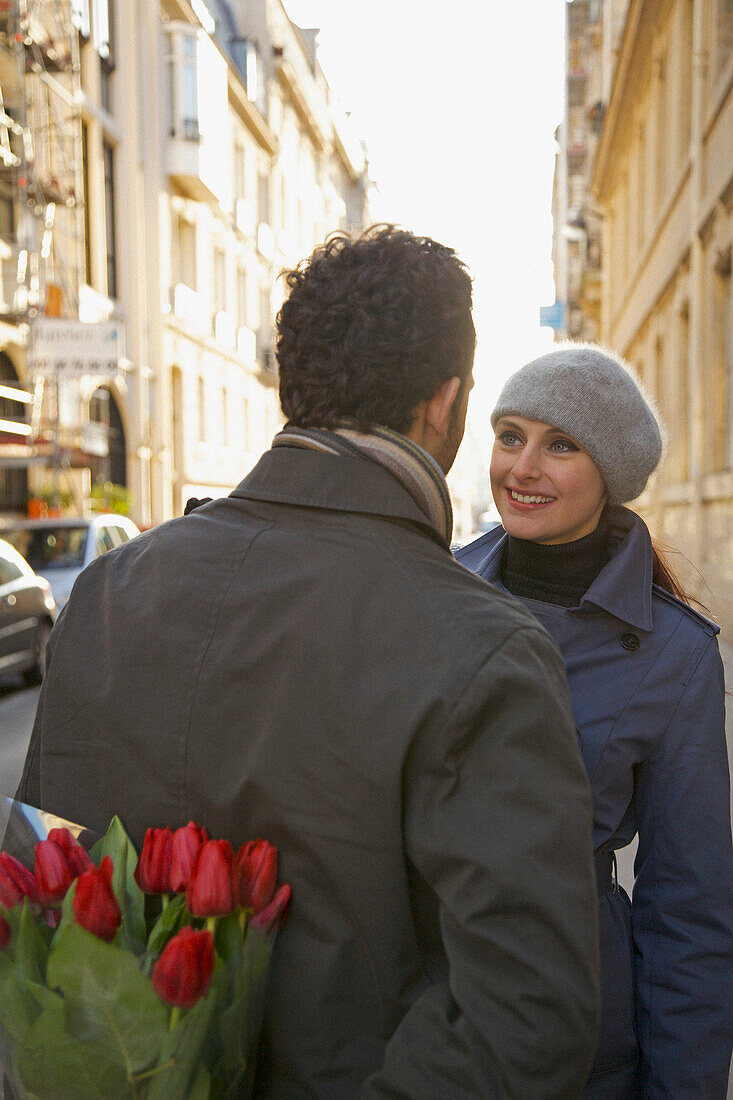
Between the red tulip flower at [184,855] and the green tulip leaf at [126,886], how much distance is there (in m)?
0.06

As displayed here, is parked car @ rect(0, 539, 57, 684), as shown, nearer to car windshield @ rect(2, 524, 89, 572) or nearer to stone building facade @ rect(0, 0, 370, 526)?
car windshield @ rect(2, 524, 89, 572)

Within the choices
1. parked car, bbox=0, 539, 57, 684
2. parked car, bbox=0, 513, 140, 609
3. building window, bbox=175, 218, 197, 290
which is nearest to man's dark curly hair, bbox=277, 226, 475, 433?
parked car, bbox=0, 539, 57, 684

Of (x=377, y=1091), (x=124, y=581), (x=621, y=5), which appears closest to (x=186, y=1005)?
(x=377, y=1091)

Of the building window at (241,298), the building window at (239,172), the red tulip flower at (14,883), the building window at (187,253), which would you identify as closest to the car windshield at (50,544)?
the red tulip flower at (14,883)

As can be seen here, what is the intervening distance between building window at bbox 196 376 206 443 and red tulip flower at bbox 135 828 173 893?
1175 inches

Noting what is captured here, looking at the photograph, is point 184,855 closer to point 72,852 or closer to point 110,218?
point 72,852

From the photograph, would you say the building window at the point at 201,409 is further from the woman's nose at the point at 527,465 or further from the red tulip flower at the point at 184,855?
the red tulip flower at the point at 184,855

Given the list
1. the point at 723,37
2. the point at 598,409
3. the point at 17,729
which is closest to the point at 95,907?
the point at 598,409

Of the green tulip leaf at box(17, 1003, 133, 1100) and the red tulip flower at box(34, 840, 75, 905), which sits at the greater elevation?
the red tulip flower at box(34, 840, 75, 905)

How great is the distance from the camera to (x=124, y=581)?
5.09 feet

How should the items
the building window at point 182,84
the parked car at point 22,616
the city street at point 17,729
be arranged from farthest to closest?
the building window at point 182,84, the parked car at point 22,616, the city street at point 17,729

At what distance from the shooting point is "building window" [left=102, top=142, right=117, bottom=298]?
980 inches

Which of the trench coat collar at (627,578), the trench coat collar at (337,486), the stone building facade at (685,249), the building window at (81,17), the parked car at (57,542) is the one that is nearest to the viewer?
the trench coat collar at (337,486)

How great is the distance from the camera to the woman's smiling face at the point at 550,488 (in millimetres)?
2238
